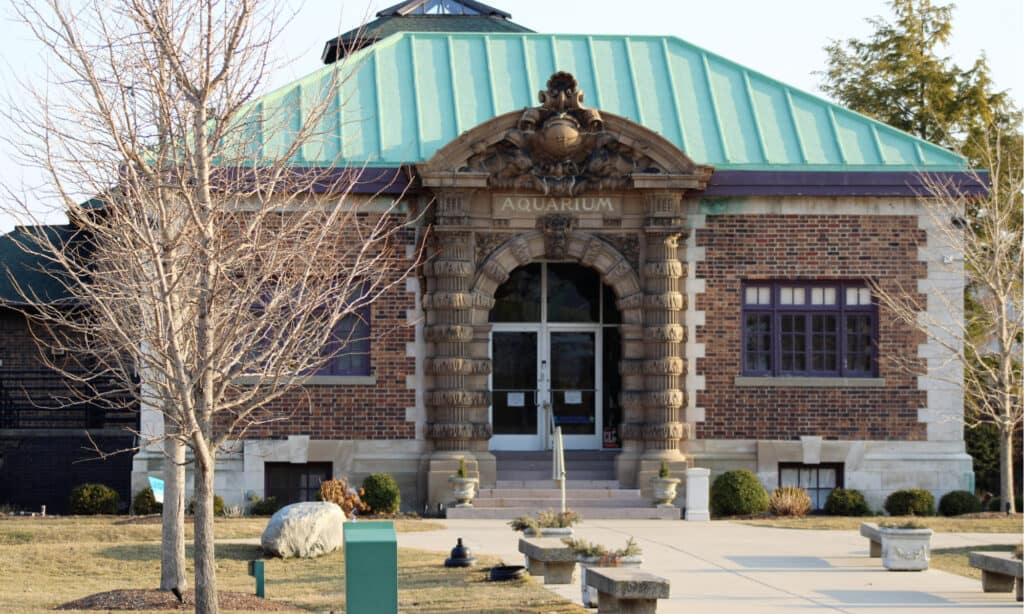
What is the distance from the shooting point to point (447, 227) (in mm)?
24141

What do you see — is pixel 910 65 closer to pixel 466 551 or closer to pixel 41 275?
pixel 41 275

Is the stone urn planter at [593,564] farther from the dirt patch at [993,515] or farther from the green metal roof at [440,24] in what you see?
the green metal roof at [440,24]

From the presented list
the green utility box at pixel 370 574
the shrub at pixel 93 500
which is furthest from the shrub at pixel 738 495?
the green utility box at pixel 370 574

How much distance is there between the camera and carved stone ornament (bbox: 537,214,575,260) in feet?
80.0

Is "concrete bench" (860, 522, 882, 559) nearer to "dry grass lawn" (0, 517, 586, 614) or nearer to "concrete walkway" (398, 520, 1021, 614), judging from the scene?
"concrete walkway" (398, 520, 1021, 614)

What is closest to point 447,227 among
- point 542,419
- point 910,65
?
point 542,419

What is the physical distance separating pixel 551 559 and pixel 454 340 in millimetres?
9171

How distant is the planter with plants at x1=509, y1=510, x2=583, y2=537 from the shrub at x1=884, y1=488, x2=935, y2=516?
28.2 feet

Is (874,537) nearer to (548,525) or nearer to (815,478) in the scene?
(548,525)

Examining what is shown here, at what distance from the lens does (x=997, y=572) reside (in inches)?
599

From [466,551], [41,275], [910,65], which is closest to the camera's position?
[466,551]

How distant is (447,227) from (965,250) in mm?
8513

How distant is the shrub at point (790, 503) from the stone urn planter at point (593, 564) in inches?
384

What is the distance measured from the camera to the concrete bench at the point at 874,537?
701 inches
